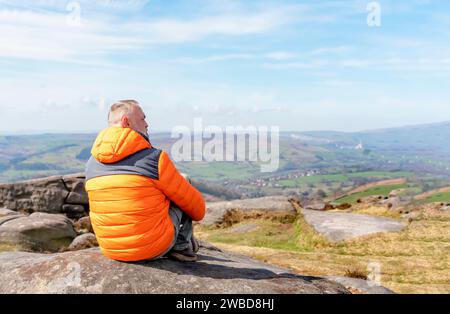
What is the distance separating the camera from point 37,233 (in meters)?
22.9

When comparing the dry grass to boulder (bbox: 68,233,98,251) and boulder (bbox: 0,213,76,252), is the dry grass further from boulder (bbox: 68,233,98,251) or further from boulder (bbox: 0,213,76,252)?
boulder (bbox: 0,213,76,252)

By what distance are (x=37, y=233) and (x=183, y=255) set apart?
14912 mm

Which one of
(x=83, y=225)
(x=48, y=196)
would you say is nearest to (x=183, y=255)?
(x=83, y=225)

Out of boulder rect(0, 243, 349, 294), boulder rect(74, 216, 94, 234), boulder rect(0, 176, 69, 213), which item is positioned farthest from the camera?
boulder rect(0, 176, 69, 213)

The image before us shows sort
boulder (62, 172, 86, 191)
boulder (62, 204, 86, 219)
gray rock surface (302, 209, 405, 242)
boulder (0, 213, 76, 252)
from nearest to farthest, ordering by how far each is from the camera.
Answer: boulder (0, 213, 76, 252) → gray rock surface (302, 209, 405, 242) → boulder (62, 204, 86, 219) → boulder (62, 172, 86, 191)

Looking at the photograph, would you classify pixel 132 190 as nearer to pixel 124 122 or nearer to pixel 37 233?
pixel 124 122

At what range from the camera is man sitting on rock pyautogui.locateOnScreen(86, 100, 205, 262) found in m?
9.12

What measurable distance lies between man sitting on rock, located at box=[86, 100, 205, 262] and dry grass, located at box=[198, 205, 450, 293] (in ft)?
40.4

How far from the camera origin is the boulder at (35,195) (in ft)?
110

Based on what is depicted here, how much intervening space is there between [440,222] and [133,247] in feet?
92.2

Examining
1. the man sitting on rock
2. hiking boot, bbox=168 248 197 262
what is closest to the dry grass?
hiking boot, bbox=168 248 197 262

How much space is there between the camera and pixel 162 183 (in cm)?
921
